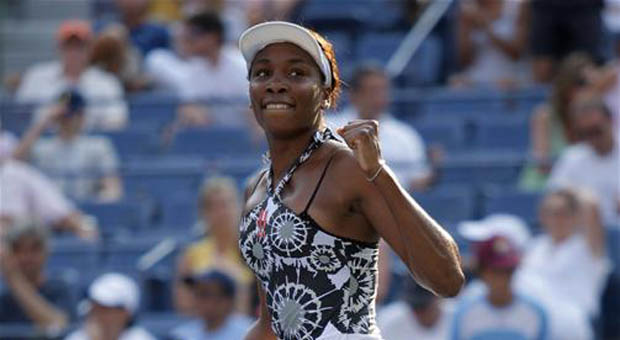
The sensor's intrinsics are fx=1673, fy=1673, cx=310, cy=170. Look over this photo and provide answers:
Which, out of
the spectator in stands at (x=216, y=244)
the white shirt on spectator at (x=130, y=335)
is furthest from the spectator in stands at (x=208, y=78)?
the white shirt on spectator at (x=130, y=335)

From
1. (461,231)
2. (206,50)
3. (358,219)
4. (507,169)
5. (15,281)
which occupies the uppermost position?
(206,50)

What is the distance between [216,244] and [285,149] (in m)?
4.62

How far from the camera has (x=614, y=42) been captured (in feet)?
37.7

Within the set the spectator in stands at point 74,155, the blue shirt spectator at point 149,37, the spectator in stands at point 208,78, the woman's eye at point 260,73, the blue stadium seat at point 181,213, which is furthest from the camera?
the blue shirt spectator at point 149,37

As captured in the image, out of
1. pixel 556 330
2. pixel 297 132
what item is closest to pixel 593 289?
pixel 556 330

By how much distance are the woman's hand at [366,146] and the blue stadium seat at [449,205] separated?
5375mm

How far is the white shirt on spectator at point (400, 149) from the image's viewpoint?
962 centimetres

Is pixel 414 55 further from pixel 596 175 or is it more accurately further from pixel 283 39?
pixel 283 39

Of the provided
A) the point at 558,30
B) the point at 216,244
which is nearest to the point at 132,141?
the point at 216,244

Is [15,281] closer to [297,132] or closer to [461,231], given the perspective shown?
→ [461,231]

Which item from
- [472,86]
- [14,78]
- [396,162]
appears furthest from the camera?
[14,78]

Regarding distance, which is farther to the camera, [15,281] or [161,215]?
[161,215]

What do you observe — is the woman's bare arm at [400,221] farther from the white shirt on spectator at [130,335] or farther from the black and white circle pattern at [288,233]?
the white shirt on spectator at [130,335]

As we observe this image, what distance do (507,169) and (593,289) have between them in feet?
4.47
